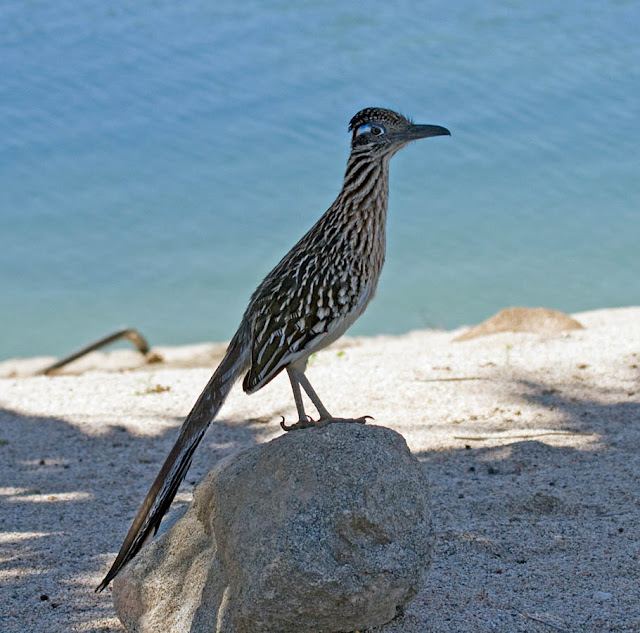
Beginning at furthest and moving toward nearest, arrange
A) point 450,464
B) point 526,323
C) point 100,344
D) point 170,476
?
point 100,344 < point 526,323 < point 450,464 < point 170,476

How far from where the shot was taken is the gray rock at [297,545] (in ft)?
13.0

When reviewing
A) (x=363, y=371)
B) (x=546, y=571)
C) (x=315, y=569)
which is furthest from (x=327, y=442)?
(x=363, y=371)

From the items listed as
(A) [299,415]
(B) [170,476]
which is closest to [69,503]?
(B) [170,476]

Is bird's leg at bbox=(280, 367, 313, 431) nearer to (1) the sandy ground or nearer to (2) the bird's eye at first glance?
(1) the sandy ground

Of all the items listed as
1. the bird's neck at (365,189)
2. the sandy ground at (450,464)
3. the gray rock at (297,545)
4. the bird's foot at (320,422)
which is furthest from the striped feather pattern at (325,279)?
the sandy ground at (450,464)

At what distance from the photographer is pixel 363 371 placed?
947 centimetres

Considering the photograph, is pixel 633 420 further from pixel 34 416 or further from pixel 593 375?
pixel 34 416

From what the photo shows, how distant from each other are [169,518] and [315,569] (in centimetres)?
124

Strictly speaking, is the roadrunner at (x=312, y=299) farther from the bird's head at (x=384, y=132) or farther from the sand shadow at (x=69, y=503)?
the sand shadow at (x=69, y=503)

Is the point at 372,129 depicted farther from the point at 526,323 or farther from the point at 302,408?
the point at 526,323

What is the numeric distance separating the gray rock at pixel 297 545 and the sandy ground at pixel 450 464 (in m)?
0.50

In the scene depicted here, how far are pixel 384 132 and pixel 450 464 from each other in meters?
3.07

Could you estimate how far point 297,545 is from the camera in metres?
3.96

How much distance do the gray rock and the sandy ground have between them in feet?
1.63
